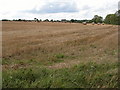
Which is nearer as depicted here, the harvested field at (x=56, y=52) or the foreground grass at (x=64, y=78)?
the foreground grass at (x=64, y=78)

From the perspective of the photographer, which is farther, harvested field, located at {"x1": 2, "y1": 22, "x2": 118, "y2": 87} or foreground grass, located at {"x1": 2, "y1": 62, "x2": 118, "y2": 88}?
harvested field, located at {"x1": 2, "y1": 22, "x2": 118, "y2": 87}

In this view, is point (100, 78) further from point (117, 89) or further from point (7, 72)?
point (7, 72)

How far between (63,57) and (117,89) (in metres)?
5.42

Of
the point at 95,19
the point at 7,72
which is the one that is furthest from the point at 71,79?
the point at 95,19

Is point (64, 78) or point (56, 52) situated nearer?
point (64, 78)

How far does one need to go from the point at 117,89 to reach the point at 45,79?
2187 millimetres

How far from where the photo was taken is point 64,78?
7.73 meters

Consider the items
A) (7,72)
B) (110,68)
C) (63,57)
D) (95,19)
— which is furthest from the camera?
(95,19)

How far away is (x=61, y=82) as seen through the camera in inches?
290

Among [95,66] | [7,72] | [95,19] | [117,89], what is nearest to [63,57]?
[95,66]

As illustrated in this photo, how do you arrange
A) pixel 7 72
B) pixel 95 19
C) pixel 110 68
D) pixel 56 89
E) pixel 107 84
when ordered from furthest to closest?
pixel 95 19 → pixel 110 68 → pixel 7 72 → pixel 107 84 → pixel 56 89

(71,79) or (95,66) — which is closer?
(71,79)

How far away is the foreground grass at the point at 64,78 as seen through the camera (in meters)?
7.25

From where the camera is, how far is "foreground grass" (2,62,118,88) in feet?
23.8
